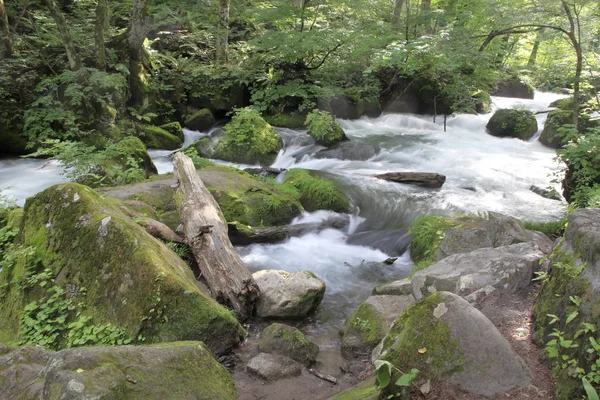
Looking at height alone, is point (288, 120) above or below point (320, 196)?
above

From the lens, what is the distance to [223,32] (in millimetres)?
15570

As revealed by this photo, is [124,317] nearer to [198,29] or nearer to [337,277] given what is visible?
[337,277]

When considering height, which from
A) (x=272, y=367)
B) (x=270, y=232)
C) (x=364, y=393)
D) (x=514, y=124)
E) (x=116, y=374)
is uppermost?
(x=514, y=124)

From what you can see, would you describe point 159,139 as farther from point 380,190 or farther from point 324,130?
point 380,190

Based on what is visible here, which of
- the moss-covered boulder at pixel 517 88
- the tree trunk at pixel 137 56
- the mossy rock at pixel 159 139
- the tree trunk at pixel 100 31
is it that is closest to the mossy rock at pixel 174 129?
the mossy rock at pixel 159 139

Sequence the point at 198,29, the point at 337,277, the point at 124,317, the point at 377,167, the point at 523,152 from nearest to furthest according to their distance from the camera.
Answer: the point at 124,317 < the point at 337,277 < the point at 377,167 < the point at 523,152 < the point at 198,29

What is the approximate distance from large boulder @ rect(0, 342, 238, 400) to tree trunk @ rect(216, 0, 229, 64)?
14491 mm

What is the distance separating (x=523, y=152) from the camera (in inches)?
531

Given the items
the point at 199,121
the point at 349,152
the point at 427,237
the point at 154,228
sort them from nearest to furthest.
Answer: the point at 154,228, the point at 427,237, the point at 349,152, the point at 199,121

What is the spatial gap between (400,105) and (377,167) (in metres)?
6.76

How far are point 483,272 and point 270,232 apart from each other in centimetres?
387

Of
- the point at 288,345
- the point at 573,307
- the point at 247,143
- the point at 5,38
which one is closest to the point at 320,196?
the point at 247,143

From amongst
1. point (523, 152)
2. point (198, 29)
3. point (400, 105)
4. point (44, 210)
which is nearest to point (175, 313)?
point (44, 210)

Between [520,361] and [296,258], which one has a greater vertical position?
[520,361]
